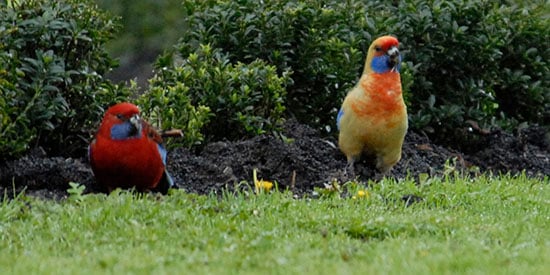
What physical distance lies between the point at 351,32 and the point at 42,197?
3.55 m

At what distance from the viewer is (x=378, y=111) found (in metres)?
8.07

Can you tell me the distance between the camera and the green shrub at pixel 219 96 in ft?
27.6

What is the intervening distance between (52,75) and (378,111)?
2.48 m

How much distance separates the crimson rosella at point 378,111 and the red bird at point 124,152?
5.44ft

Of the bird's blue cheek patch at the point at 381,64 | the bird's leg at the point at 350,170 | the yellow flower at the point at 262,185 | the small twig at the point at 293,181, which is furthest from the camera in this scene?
the bird's leg at the point at 350,170

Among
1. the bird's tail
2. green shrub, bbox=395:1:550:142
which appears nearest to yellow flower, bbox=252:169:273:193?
the bird's tail

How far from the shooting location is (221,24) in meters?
9.30

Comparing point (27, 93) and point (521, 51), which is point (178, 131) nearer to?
point (27, 93)

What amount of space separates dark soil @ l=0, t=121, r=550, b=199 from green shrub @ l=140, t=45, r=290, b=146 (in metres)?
0.23

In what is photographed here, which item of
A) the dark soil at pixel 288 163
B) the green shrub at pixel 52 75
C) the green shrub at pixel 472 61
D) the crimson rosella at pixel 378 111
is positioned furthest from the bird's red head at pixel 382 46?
the green shrub at pixel 52 75

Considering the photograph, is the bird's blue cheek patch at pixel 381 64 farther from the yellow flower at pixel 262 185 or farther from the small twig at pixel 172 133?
the small twig at pixel 172 133

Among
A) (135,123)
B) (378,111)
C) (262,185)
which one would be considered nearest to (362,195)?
(262,185)

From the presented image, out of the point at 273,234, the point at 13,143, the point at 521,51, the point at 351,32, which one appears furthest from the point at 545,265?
the point at 521,51

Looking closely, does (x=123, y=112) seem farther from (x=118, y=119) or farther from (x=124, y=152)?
(x=124, y=152)
